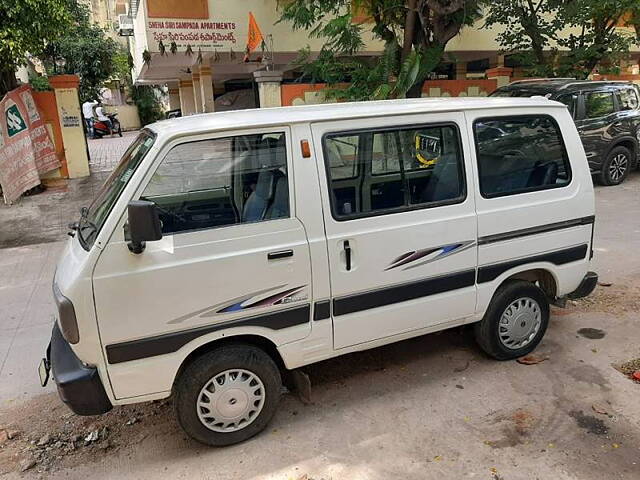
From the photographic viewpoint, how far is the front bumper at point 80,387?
274 centimetres

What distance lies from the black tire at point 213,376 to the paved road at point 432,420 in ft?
0.30

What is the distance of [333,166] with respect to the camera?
10.2 feet

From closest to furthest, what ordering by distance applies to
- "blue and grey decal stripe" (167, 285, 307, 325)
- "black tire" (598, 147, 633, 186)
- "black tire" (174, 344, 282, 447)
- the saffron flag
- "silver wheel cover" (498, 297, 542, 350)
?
"blue and grey decal stripe" (167, 285, 307, 325)
"black tire" (174, 344, 282, 447)
"silver wheel cover" (498, 297, 542, 350)
"black tire" (598, 147, 633, 186)
the saffron flag

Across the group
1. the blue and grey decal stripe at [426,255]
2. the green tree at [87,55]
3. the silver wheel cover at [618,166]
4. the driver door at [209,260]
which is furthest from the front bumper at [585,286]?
the green tree at [87,55]

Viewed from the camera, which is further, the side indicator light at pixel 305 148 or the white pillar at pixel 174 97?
the white pillar at pixel 174 97

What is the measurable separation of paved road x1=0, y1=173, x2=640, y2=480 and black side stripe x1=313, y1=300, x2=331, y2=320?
0.72 m

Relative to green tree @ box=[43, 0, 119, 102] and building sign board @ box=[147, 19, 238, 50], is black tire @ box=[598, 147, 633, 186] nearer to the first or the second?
building sign board @ box=[147, 19, 238, 50]

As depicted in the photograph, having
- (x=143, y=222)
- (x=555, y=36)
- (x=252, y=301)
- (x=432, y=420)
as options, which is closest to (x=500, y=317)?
(x=432, y=420)

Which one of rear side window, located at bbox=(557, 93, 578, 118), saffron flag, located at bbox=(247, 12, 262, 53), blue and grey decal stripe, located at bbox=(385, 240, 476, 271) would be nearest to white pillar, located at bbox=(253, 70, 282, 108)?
saffron flag, located at bbox=(247, 12, 262, 53)

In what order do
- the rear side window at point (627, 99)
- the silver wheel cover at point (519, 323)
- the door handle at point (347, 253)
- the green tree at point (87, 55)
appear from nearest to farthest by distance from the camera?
the door handle at point (347, 253) → the silver wheel cover at point (519, 323) → the rear side window at point (627, 99) → the green tree at point (87, 55)

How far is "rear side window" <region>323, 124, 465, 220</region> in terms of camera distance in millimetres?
3145

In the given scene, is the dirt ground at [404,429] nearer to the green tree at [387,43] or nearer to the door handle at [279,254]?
the door handle at [279,254]

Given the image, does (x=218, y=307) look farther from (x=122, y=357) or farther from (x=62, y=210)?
(x=62, y=210)

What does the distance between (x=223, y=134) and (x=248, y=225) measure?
1.68 ft
